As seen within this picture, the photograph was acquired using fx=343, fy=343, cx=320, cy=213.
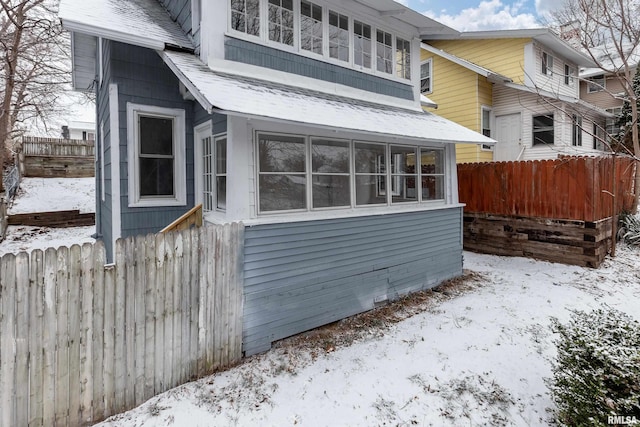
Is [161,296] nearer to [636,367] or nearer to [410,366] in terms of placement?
[410,366]

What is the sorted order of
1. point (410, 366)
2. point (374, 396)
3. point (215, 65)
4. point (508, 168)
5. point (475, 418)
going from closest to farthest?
point (475, 418), point (374, 396), point (410, 366), point (215, 65), point (508, 168)

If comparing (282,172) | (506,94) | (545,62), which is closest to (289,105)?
(282,172)

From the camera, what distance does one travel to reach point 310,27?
668 centimetres

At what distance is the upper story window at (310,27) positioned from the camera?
6566 millimetres

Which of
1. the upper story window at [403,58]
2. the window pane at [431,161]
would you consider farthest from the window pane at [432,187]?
the upper story window at [403,58]

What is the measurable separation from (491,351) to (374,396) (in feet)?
6.52

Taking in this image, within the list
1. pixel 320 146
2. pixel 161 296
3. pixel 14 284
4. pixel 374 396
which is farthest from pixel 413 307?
pixel 14 284

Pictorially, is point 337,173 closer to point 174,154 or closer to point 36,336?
point 174,154

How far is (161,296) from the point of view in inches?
154

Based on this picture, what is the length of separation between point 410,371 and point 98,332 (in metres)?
3.59

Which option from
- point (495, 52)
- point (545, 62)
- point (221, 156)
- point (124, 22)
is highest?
point (495, 52)

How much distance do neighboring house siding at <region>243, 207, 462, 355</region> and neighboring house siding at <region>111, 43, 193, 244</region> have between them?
238 cm

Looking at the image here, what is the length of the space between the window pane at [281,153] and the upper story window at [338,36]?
2.82 m

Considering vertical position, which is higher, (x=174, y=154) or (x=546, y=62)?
(x=546, y=62)
